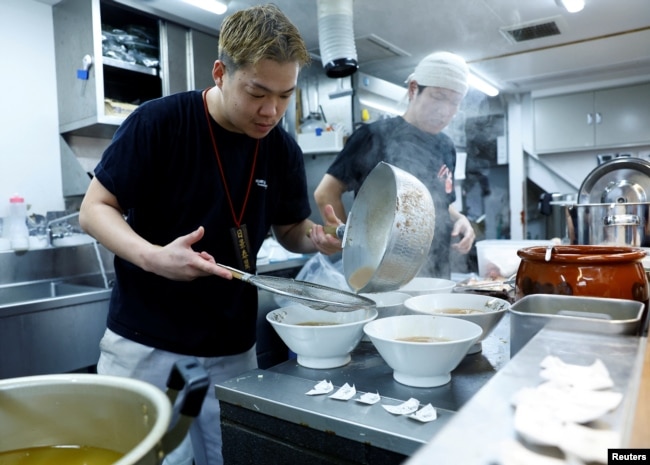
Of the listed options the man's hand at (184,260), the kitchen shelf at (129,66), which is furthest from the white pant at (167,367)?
the kitchen shelf at (129,66)

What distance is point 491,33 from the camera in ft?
13.0

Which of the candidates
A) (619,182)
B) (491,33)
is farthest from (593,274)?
(491,33)

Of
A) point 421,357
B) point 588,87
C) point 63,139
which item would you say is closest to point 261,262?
point 63,139

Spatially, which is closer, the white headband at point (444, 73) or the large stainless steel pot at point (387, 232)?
the large stainless steel pot at point (387, 232)

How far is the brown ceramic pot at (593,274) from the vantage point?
863 millimetres

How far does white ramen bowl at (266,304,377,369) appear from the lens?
95 centimetres

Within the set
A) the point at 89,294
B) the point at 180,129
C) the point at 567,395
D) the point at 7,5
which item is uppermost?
the point at 7,5

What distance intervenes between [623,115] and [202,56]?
4.81 metres

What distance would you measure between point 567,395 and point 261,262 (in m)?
2.75

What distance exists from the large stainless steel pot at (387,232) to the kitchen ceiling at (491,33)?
95.6 inches

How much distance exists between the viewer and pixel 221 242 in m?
1.41

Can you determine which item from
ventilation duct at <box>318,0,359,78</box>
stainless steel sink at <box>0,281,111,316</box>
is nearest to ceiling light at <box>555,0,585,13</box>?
ventilation duct at <box>318,0,359,78</box>

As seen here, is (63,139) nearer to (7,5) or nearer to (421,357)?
(7,5)

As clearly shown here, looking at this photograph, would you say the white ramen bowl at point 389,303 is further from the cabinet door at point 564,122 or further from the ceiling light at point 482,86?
the cabinet door at point 564,122
